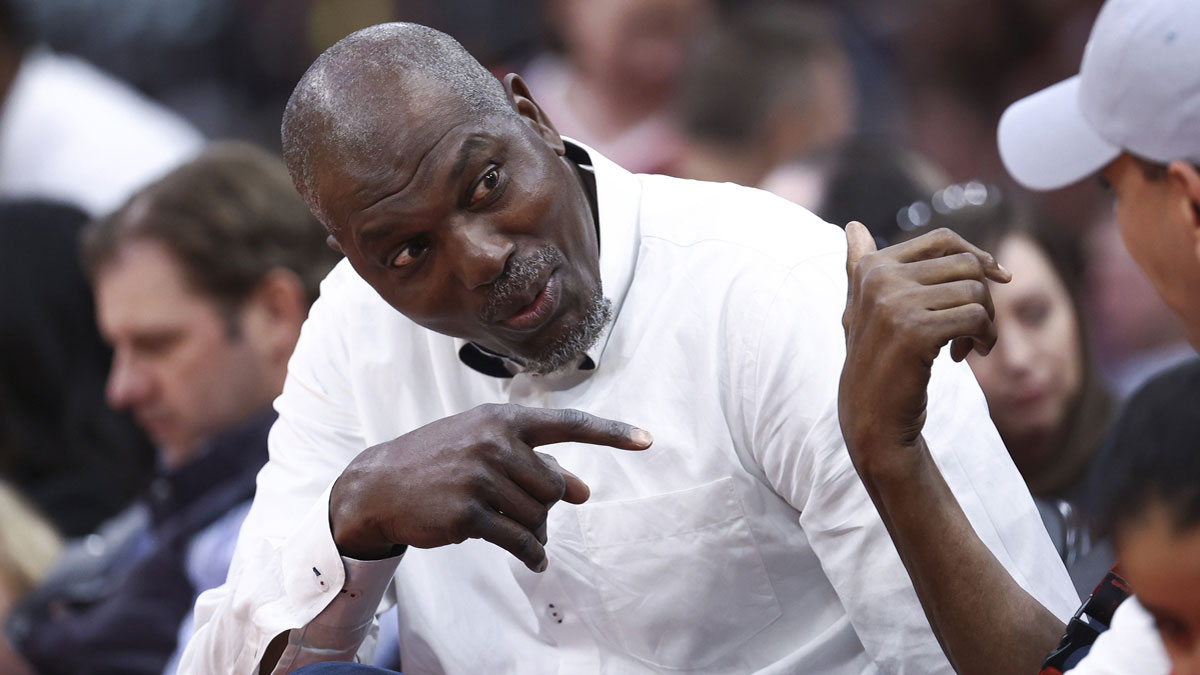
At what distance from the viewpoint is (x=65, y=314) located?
4250 mm

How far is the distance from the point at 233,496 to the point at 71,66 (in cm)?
299

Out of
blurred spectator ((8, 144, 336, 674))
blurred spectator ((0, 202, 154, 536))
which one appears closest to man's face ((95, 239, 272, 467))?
blurred spectator ((8, 144, 336, 674))

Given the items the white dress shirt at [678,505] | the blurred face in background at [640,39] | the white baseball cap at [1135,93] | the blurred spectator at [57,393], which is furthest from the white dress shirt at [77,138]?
the white baseball cap at [1135,93]

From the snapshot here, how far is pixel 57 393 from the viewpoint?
4.23m

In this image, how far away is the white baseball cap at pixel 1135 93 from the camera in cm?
191

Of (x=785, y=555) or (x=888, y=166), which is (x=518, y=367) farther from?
(x=888, y=166)

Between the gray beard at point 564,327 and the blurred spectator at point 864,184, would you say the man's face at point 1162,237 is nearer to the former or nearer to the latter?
the gray beard at point 564,327

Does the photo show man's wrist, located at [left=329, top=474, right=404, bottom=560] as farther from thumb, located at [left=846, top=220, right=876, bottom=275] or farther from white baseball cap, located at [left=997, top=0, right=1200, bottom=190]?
white baseball cap, located at [left=997, top=0, right=1200, bottom=190]

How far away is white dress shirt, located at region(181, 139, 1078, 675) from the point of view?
1.86 m

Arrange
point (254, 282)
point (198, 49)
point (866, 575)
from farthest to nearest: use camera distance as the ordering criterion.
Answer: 1. point (198, 49)
2. point (254, 282)
3. point (866, 575)

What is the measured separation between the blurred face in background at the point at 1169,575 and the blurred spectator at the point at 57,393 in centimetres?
325

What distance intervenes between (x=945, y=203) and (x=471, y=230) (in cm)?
152

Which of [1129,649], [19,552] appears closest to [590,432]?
[1129,649]

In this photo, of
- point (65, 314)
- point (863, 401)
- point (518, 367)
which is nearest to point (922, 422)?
point (863, 401)
